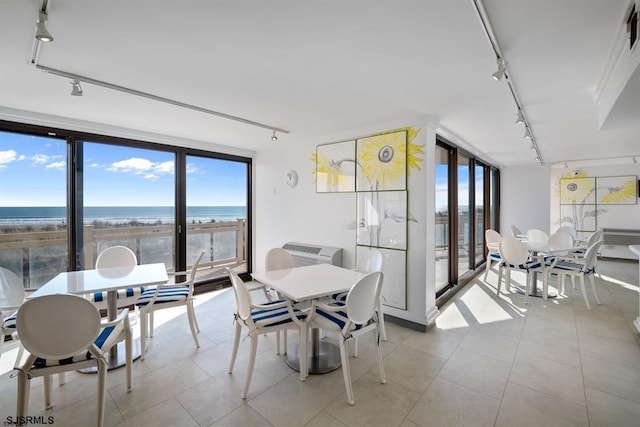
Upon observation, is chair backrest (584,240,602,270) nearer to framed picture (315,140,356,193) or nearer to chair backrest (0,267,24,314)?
framed picture (315,140,356,193)

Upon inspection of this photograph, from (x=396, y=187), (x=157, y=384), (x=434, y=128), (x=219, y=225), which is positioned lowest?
(x=157, y=384)

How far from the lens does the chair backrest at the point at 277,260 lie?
10.3ft

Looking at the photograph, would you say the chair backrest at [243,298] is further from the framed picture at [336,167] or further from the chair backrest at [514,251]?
the chair backrest at [514,251]

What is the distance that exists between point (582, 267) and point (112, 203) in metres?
6.58

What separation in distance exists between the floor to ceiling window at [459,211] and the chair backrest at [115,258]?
12.3 feet

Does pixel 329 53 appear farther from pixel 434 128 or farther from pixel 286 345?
pixel 286 345

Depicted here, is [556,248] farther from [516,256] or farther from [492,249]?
[492,249]

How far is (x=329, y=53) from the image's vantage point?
1.88 m

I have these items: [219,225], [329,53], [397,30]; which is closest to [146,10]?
[329,53]

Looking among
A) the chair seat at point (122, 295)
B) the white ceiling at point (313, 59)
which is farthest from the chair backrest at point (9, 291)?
the white ceiling at point (313, 59)

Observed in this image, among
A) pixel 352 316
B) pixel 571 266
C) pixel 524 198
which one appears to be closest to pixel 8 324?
pixel 352 316

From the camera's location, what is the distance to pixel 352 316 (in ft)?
6.57

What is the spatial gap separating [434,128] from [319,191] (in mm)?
1751

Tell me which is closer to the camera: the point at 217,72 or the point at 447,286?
the point at 217,72
